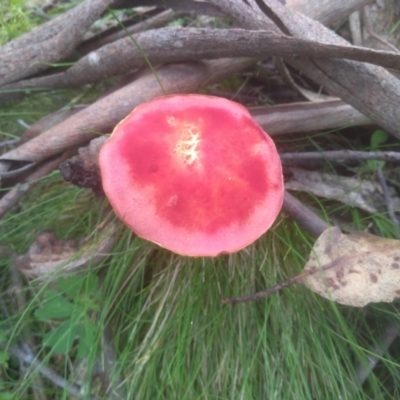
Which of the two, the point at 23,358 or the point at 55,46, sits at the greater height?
the point at 55,46

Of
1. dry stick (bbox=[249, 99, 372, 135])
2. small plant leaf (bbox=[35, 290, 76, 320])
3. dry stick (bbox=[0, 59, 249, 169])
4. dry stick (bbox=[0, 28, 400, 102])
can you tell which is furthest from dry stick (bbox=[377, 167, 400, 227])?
small plant leaf (bbox=[35, 290, 76, 320])

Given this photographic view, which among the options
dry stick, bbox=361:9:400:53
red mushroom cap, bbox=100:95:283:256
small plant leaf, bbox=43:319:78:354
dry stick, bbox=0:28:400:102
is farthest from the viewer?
dry stick, bbox=361:9:400:53

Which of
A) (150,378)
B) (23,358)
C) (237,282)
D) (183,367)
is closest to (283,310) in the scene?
(237,282)

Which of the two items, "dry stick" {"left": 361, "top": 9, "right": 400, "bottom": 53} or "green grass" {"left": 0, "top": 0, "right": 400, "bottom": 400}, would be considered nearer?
"green grass" {"left": 0, "top": 0, "right": 400, "bottom": 400}

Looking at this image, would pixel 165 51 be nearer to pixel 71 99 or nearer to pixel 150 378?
pixel 71 99

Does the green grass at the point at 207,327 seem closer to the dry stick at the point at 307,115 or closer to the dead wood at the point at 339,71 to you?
the dry stick at the point at 307,115

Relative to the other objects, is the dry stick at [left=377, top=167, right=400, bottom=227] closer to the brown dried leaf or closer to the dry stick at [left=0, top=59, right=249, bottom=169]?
the brown dried leaf

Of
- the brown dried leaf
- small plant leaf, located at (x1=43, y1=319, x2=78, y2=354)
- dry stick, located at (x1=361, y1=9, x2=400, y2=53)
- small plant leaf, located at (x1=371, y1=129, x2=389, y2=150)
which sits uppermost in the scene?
dry stick, located at (x1=361, y1=9, x2=400, y2=53)
